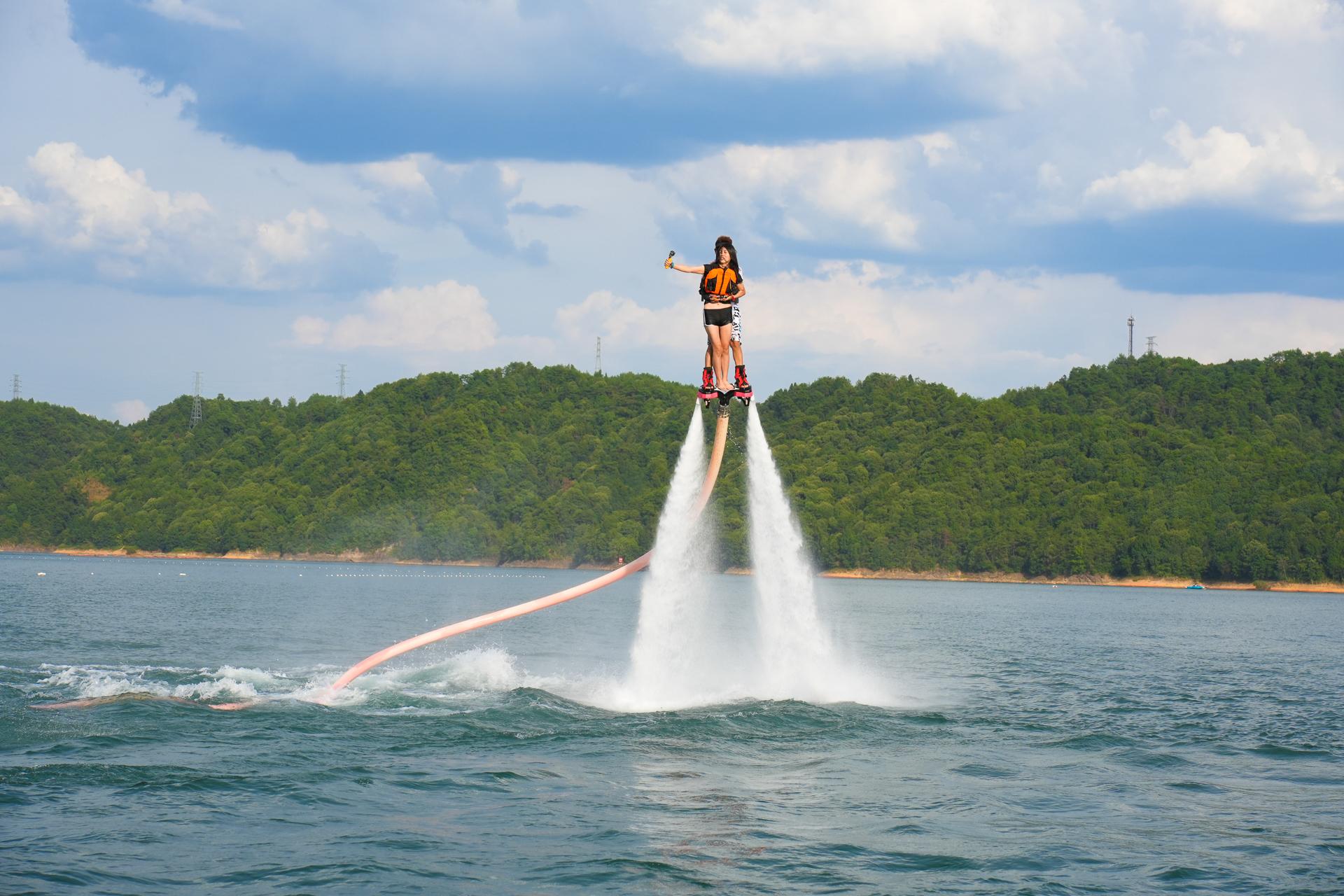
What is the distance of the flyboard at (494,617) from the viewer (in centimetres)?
2781

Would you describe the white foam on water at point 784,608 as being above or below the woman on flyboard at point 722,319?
below

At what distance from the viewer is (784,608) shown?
124 ft

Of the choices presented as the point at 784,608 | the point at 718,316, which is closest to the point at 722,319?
the point at 718,316

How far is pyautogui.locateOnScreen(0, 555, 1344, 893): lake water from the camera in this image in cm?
2131

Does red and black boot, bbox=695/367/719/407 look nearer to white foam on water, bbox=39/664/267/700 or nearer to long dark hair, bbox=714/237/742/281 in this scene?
long dark hair, bbox=714/237/742/281

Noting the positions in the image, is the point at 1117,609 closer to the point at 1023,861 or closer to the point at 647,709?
the point at 647,709

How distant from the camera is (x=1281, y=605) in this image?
460 ft

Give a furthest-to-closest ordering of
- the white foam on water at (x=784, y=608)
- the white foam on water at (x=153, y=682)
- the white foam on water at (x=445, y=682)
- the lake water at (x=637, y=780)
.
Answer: the white foam on water at (x=445, y=682)
the white foam on water at (x=153, y=682)
the white foam on water at (x=784, y=608)
the lake water at (x=637, y=780)

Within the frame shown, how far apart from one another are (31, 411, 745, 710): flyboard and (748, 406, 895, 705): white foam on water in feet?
5.74

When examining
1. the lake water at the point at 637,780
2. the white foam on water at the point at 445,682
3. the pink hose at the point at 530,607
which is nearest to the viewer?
the lake water at the point at 637,780

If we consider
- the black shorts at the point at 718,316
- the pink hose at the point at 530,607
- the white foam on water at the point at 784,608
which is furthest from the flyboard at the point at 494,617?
the white foam on water at the point at 784,608

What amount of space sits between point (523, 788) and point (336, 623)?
5328cm

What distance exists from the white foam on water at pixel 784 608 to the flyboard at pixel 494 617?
1749 millimetres

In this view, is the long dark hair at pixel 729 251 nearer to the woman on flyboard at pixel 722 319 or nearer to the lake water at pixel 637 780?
the woman on flyboard at pixel 722 319
